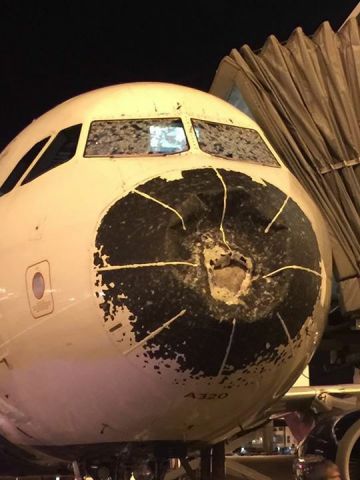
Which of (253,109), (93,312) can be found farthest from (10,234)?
(253,109)

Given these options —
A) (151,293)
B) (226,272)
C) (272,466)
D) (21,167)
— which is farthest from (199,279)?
(272,466)

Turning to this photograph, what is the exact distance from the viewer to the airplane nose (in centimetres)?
382

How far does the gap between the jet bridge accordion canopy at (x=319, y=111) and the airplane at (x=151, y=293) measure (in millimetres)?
A: 1931

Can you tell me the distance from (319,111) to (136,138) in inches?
122

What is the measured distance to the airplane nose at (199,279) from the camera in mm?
3820

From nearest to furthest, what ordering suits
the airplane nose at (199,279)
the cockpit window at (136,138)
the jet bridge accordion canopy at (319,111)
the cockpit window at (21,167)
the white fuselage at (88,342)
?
the airplane nose at (199,279) → the white fuselage at (88,342) → the cockpit window at (136,138) → the cockpit window at (21,167) → the jet bridge accordion canopy at (319,111)

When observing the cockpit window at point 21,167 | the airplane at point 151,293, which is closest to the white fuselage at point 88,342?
the airplane at point 151,293

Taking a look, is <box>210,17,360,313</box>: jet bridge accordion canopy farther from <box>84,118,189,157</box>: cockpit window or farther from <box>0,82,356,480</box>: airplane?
<box>84,118,189,157</box>: cockpit window

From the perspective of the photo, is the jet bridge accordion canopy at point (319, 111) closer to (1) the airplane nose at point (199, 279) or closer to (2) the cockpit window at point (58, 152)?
(2) the cockpit window at point (58, 152)

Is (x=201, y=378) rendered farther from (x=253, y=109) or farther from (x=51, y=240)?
(x=253, y=109)

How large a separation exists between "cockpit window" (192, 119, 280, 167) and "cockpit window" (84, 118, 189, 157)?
151 mm

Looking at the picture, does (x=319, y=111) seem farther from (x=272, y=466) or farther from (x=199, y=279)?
(x=272, y=466)

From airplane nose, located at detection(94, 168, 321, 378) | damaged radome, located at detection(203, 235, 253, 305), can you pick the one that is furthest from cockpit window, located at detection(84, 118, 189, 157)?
damaged radome, located at detection(203, 235, 253, 305)

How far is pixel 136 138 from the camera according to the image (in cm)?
494
